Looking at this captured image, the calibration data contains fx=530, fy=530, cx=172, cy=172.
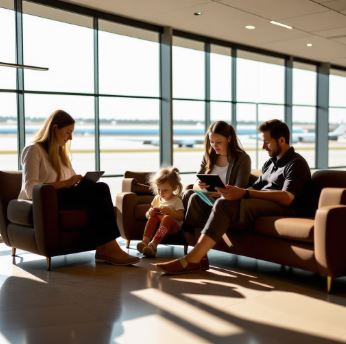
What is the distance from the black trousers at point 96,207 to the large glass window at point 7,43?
2.20 metres

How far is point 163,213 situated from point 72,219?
824 mm

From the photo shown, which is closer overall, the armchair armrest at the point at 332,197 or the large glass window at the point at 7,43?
the armchair armrest at the point at 332,197

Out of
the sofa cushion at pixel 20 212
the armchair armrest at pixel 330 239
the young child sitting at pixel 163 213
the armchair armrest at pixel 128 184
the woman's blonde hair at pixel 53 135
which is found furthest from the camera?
the armchair armrest at pixel 128 184

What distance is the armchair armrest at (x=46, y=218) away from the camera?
4.28 meters

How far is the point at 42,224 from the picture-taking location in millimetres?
4301

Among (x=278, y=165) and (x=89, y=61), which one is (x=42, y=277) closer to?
(x=278, y=165)

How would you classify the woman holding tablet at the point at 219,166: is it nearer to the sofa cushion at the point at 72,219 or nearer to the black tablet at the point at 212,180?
the black tablet at the point at 212,180

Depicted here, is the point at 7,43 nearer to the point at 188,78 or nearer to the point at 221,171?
the point at 221,171

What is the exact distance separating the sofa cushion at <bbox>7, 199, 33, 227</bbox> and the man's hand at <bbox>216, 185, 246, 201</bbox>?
5.32 ft

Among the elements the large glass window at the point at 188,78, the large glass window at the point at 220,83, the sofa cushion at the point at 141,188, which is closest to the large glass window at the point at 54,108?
the sofa cushion at the point at 141,188

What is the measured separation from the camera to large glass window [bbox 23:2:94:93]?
6434mm

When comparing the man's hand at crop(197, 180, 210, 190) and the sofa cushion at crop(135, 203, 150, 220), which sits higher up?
the man's hand at crop(197, 180, 210, 190)

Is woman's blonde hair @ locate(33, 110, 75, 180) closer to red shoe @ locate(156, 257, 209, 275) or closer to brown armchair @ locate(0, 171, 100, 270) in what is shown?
brown armchair @ locate(0, 171, 100, 270)

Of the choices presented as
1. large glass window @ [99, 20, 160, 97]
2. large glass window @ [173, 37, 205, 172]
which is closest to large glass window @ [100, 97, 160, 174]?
large glass window @ [173, 37, 205, 172]
